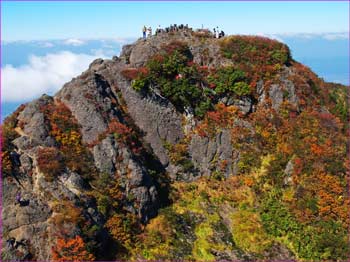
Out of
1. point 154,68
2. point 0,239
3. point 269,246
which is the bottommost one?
point 269,246

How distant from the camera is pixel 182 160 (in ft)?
123

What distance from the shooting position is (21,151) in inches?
1184

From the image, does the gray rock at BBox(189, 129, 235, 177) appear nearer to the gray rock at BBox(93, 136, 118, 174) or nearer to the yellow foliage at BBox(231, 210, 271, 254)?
the yellow foliage at BBox(231, 210, 271, 254)

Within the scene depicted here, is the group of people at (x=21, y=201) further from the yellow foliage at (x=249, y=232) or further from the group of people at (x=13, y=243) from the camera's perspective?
the yellow foliage at (x=249, y=232)

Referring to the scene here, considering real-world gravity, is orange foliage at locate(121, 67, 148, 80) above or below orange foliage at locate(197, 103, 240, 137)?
above

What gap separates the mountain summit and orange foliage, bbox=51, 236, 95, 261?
0.06 metres

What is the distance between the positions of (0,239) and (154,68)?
21.4m

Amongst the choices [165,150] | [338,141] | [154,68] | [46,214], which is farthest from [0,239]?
[338,141]

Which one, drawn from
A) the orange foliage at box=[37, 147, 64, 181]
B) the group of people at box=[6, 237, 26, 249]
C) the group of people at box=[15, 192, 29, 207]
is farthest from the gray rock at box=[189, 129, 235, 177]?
the group of people at box=[6, 237, 26, 249]

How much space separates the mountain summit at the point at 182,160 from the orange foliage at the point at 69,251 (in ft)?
0.21

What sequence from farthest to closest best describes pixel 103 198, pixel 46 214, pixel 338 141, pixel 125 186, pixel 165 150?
pixel 165 150, pixel 338 141, pixel 125 186, pixel 103 198, pixel 46 214

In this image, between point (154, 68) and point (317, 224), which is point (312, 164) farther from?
point (154, 68)

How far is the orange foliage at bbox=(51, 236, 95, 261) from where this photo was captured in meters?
24.4

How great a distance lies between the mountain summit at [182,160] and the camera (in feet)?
91.5
